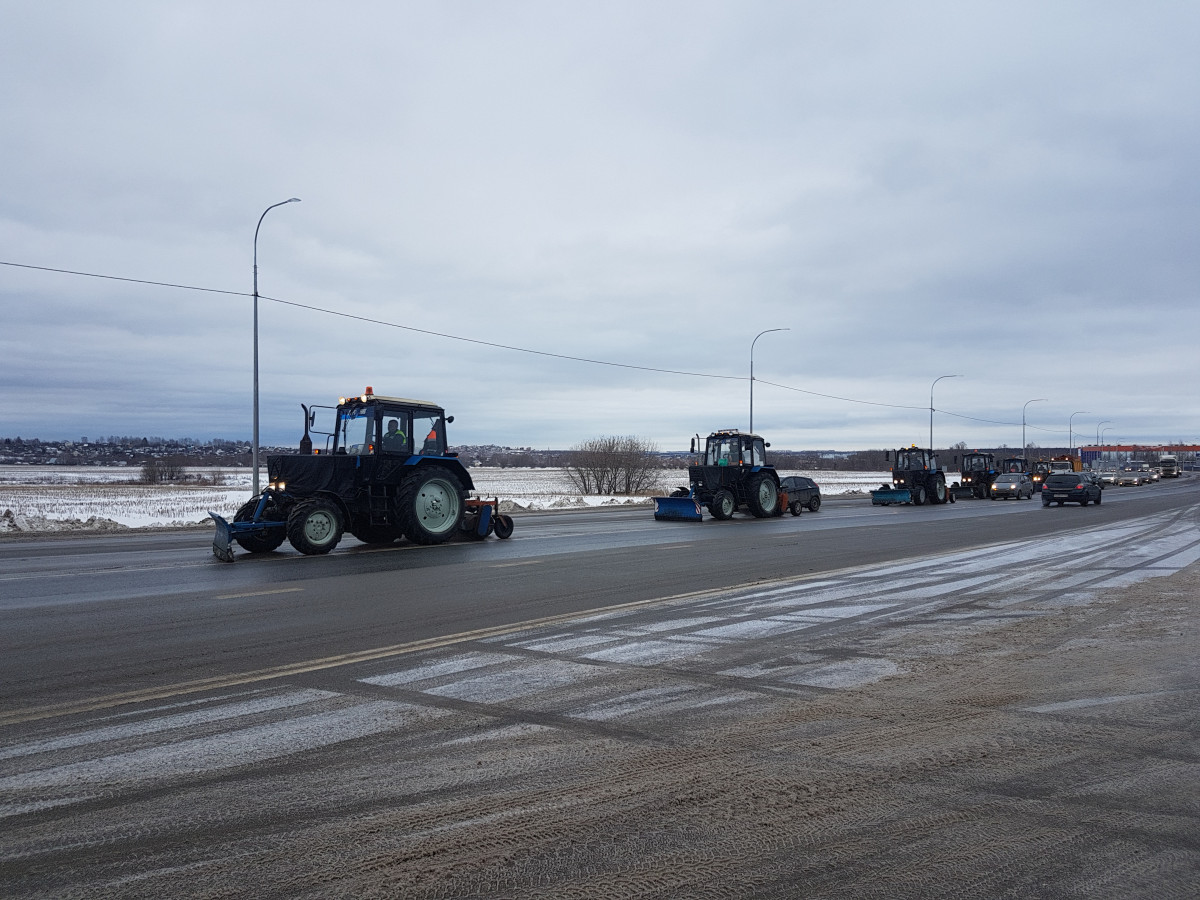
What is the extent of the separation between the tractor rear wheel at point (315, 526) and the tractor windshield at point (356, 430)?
138cm

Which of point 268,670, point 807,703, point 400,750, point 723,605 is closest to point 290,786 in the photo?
point 400,750

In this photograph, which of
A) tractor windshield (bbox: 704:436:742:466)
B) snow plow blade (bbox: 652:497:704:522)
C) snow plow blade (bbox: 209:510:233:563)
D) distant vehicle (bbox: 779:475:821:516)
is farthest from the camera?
distant vehicle (bbox: 779:475:821:516)

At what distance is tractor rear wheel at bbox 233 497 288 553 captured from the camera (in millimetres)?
15562

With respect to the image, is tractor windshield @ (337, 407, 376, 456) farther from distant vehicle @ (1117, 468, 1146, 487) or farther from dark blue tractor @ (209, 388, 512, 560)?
distant vehicle @ (1117, 468, 1146, 487)

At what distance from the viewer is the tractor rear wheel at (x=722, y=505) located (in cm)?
2723

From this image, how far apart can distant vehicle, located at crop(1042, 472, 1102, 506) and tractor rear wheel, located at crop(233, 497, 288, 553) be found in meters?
32.9

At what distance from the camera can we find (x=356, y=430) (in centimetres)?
1695

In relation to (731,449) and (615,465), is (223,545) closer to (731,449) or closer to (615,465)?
(731,449)

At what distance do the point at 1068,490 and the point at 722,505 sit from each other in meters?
19.1

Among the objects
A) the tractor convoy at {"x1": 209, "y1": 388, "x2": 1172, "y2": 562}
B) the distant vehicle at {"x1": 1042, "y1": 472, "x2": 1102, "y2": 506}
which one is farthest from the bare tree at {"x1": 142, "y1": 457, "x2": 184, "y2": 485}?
the distant vehicle at {"x1": 1042, "y1": 472, "x2": 1102, "y2": 506}

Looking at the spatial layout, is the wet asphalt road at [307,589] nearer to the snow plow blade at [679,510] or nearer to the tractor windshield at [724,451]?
the snow plow blade at [679,510]

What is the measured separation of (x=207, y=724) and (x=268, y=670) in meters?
1.49

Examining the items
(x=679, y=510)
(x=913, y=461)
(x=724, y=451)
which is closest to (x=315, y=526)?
(x=679, y=510)

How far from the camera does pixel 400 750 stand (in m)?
4.95
